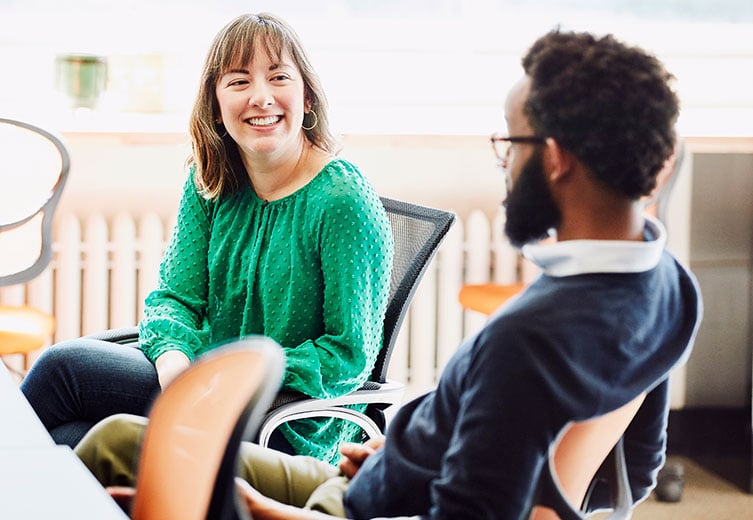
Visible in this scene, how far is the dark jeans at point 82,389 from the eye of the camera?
184 cm

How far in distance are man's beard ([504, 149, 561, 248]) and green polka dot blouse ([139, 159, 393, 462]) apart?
0.62 metres

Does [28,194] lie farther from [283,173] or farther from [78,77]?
[78,77]

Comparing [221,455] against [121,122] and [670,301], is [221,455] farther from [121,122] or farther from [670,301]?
[121,122]

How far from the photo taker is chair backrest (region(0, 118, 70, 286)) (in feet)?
5.61

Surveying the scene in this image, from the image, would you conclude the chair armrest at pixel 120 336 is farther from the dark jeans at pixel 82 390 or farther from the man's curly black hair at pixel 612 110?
the man's curly black hair at pixel 612 110

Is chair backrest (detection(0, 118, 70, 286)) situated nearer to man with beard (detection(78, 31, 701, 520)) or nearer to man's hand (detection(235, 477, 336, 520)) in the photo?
man's hand (detection(235, 477, 336, 520))

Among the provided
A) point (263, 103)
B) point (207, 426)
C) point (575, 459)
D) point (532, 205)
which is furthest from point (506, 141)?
point (263, 103)

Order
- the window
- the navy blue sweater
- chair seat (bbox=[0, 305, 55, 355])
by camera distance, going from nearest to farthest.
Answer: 1. the navy blue sweater
2. chair seat (bbox=[0, 305, 55, 355])
3. the window

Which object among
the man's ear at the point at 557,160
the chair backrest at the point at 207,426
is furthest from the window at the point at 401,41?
the chair backrest at the point at 207,426

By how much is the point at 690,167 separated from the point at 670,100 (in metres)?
2.25

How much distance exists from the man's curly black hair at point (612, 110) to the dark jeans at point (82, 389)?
0.99m

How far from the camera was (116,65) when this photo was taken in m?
3.39

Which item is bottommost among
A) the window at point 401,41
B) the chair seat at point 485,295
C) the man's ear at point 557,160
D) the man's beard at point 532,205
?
the chair seat at point 485,295

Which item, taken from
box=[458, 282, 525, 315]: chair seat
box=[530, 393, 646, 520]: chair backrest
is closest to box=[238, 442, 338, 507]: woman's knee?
box=[530, 393, 646, 520]: chair backrest
